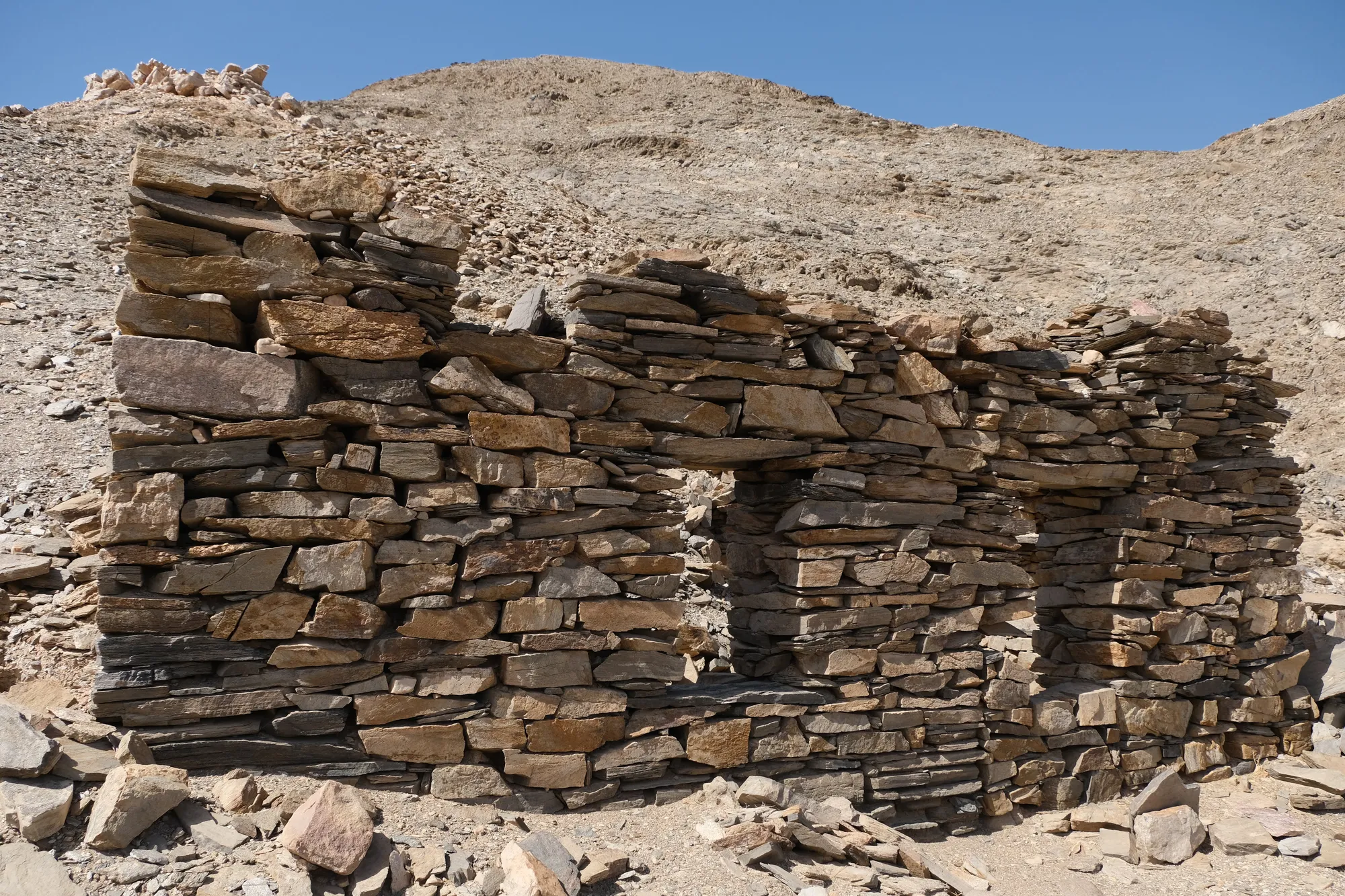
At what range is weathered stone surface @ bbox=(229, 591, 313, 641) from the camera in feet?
13.0

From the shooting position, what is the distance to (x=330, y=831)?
10.8 feet

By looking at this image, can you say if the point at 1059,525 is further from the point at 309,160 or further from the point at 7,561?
the point at 309,160

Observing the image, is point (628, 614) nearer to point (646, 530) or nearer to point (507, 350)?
point (646, 530)

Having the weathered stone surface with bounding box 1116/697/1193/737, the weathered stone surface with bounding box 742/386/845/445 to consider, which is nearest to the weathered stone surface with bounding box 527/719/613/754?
the weathered stone surface with bounding box 742/386/845/445

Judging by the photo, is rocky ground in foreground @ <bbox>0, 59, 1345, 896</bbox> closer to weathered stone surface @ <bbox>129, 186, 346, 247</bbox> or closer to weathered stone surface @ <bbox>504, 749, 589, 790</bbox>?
weathered stone surface @ <bbox>504, 749, 589, 790</bbox>

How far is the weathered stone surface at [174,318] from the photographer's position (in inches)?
149

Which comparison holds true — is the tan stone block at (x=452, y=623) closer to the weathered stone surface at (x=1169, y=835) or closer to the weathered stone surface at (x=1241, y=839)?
the weathered stone surface at (x=1169, y=835)

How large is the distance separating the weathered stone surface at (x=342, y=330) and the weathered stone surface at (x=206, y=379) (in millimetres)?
124

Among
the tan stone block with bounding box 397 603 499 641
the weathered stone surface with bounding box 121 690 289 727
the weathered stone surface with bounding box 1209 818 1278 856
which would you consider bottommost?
the weathered stone surface with bounding box 1209 818 1278 856

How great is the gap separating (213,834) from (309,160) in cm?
1787

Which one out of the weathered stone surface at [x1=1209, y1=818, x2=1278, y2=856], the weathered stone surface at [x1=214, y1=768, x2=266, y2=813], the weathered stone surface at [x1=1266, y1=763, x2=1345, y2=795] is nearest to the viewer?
the weathered stone surface at [x1=214, y1=768, x2=266, y2=813]

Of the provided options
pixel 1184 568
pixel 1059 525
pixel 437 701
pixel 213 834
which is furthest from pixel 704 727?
pixel 1184 568

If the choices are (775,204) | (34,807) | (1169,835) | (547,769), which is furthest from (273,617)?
(775,204)

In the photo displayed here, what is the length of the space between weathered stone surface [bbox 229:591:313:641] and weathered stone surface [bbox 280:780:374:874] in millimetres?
832
